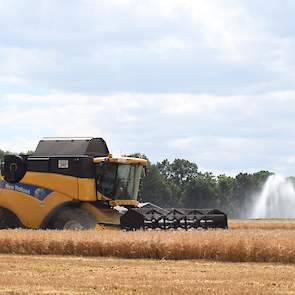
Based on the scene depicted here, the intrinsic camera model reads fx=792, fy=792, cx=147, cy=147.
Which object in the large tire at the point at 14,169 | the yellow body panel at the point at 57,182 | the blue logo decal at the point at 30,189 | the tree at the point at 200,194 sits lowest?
the blue logo decal at the point at 30,189

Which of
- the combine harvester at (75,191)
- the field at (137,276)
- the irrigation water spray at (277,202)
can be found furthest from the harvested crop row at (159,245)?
the irrigation water spray at (277,202)

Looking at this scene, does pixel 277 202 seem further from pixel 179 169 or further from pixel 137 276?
pixel 137 276

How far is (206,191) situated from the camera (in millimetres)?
123000

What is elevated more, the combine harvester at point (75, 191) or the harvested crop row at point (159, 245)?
the combine harvester at point (75, 191)

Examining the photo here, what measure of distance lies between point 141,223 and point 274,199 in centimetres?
8740

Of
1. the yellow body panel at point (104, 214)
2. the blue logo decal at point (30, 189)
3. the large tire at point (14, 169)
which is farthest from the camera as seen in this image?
the large tire at point (14, 169)

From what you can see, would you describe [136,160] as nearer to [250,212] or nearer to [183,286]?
[183,286]

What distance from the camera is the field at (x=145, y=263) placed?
14156mm

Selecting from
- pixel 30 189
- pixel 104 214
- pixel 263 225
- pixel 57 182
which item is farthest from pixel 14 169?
pixel 263 225

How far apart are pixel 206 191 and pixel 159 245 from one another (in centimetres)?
10306

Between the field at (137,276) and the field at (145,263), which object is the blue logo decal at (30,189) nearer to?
the field at (145,263)

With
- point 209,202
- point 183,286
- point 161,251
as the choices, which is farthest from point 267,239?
point 209,202

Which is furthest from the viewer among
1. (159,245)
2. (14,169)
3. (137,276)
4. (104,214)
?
(14,169)

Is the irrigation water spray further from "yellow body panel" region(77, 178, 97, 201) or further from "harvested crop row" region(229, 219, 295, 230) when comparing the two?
"yellow body panel" region(77, 178, 97, 201)
